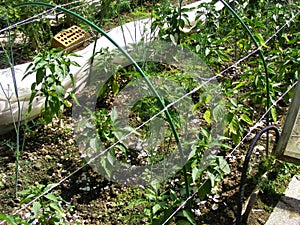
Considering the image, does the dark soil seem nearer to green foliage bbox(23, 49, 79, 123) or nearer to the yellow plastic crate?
green foliage bbox(23, 49, 79, 123)

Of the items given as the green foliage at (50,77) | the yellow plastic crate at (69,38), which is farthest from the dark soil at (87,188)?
the yellow plastic crate at (69,38)

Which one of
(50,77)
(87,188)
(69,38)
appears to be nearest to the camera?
(87,188)

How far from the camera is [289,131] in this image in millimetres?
2787

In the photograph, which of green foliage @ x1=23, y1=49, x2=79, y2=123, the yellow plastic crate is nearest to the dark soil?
green foliage @ x1=23, y1=49, x2=79, y2=123

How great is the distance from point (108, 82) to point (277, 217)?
158 cm

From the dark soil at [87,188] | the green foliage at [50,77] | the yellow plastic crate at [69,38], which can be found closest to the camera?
the dark soil at [87,188]

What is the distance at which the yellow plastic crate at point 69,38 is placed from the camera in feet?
13.1

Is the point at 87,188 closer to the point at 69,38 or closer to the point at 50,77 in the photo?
Result: the point at 50,77

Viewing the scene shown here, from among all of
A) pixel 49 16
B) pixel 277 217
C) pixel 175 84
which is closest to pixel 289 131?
pixel 277 217

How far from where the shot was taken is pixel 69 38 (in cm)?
405

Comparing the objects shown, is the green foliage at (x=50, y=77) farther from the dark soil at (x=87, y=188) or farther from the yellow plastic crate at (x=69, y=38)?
the yellow plastic crate at (x=69, y=38)

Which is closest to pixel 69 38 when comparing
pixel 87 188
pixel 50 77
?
pixel 50 77

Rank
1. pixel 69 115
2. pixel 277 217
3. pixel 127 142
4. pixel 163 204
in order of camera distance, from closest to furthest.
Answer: pixel 163 204 → pixel 277 217 → pixel 127 142 → pixel 69 115

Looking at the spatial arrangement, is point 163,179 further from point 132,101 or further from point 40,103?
point 40,103
